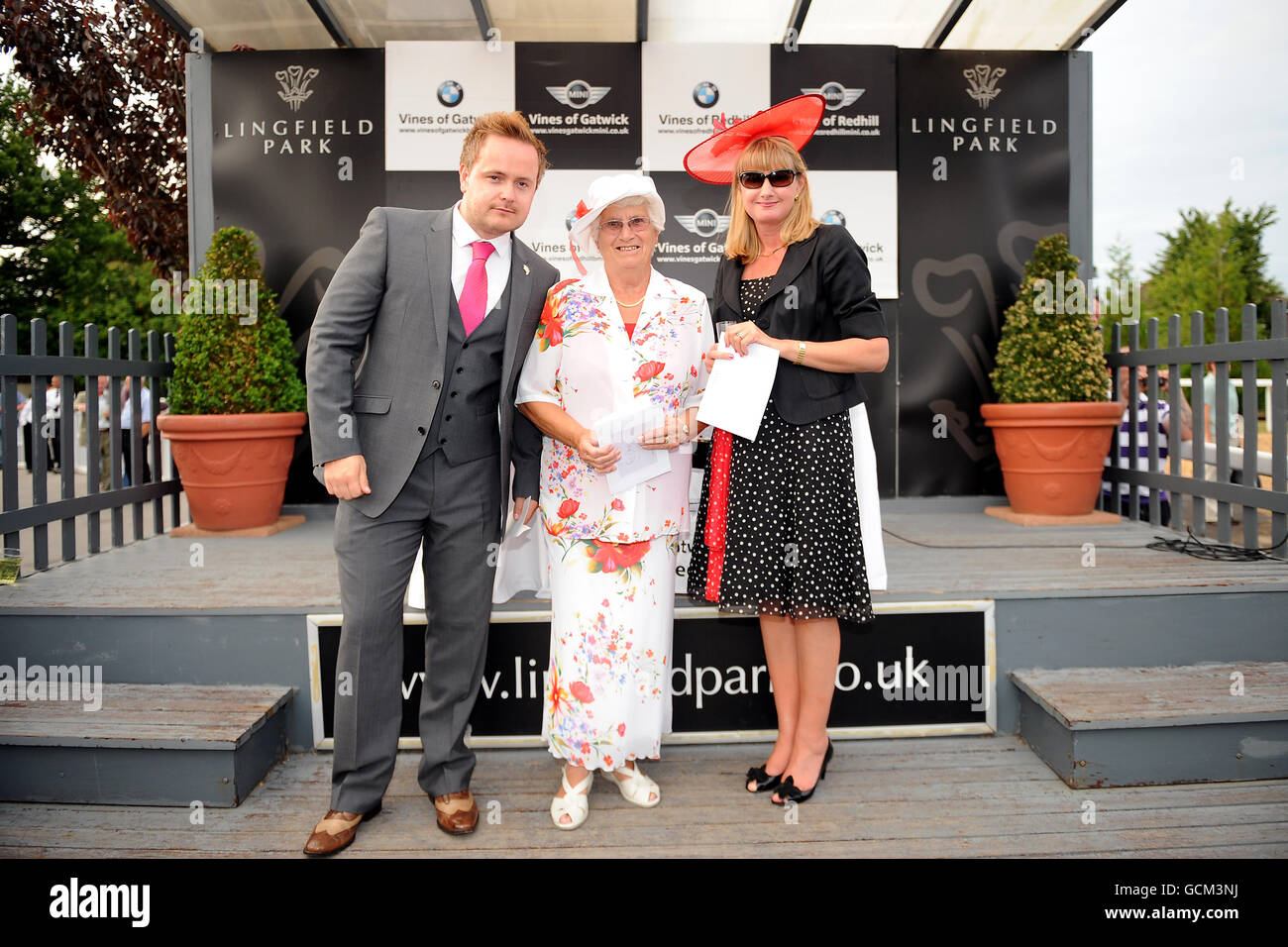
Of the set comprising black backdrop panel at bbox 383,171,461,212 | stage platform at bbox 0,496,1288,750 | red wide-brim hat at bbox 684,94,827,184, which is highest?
black backdrop panel at bbox 383,171,461,212

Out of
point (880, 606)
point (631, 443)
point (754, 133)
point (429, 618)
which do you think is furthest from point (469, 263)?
point (880, 606)

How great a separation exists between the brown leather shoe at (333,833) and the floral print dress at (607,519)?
629mm

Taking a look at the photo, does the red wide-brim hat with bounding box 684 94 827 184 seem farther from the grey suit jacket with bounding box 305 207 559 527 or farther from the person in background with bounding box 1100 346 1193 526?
the person in background with bounding box 1100 346 1193 526

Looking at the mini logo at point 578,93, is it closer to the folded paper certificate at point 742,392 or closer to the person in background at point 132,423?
the person in background at point 132,423

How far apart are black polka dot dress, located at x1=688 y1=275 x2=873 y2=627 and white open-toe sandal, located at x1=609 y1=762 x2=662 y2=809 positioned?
64 centimetres

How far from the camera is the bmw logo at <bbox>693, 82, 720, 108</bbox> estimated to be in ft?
17.1

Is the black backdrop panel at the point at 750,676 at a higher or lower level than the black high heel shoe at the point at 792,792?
higher

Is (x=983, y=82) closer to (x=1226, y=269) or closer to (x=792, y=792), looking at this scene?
(x=792, y=792)

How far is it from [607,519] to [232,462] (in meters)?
2.96

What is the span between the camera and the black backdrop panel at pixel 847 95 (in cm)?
521

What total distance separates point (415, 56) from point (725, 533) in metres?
4.19

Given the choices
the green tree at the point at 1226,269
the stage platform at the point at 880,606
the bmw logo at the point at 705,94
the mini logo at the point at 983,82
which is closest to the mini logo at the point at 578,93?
the bmw logo at the point at 705,94

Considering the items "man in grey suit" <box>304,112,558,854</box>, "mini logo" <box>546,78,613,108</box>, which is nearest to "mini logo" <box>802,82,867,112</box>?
"mini logo" <box>546,78,613,108</box>

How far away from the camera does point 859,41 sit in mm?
5406
